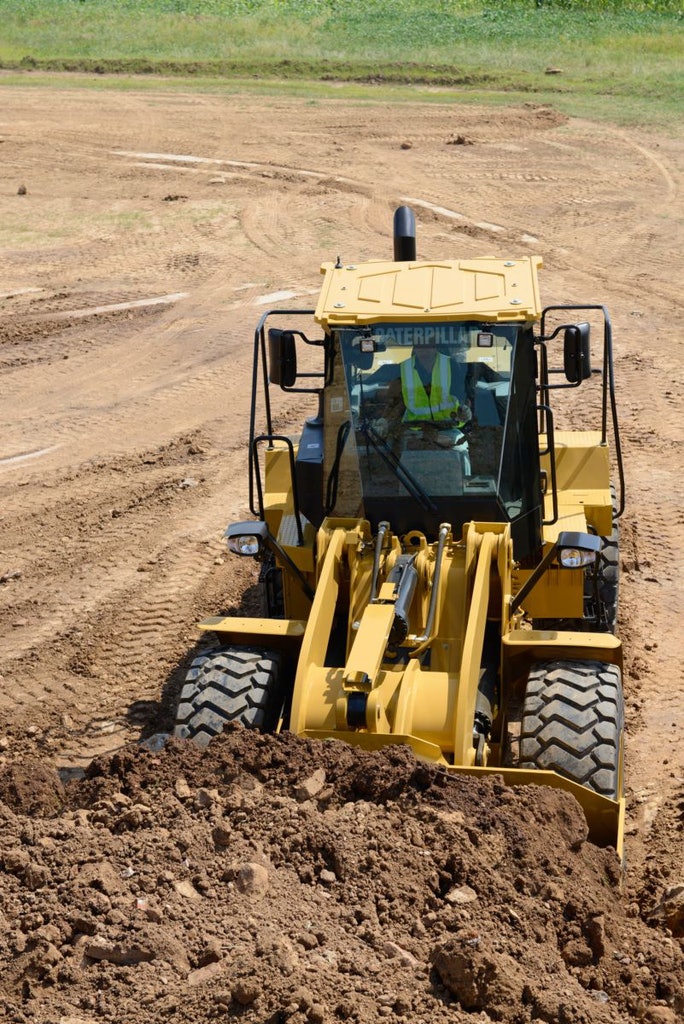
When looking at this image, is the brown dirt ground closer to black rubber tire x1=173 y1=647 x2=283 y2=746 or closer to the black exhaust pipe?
black rubber tire x1=173 y1=647 x2=283 y2=746

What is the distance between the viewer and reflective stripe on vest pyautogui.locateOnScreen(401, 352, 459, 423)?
7516mm

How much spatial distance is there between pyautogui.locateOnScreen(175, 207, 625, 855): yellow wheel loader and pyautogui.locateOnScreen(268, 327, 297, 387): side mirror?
0.05 feet

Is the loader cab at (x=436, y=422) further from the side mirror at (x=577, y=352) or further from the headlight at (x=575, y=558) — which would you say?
the headlight at (x=575, y=558)

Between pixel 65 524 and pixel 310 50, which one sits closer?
pixel 65 524

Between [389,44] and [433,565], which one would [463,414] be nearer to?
[433,565]

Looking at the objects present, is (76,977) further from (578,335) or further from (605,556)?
(605,556)

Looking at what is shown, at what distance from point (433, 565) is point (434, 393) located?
1.03 metres

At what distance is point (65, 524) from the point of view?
1234 cm

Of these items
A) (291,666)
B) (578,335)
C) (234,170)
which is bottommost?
(291,666)

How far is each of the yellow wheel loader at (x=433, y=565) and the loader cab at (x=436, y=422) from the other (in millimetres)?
10

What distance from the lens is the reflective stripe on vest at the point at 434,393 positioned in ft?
24.7

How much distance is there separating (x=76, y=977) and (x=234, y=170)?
21777 millimetres

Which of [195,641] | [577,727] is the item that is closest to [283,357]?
[195,641]

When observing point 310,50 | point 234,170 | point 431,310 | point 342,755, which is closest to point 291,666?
point 342,755
